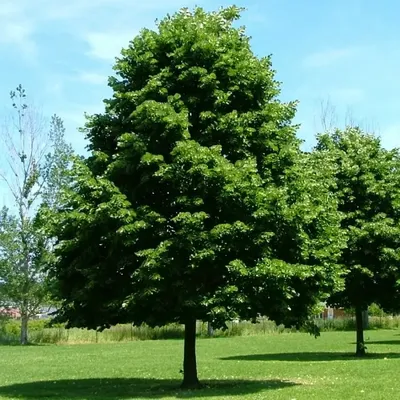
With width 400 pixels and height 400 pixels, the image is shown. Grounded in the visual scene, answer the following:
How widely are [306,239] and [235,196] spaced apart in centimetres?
240

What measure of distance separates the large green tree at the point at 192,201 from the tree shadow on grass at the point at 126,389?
3.87 ft

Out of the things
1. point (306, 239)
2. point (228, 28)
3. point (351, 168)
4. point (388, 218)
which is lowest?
point (306, 239)

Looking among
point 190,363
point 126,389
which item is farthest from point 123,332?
point 190,363

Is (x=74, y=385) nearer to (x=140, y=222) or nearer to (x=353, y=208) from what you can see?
(x=140, y=222)

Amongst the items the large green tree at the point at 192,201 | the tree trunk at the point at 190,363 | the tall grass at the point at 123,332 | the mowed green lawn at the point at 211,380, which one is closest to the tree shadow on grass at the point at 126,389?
the mowed green lawn at the point at 211,380

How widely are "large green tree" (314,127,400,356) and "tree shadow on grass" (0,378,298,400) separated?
400 inches

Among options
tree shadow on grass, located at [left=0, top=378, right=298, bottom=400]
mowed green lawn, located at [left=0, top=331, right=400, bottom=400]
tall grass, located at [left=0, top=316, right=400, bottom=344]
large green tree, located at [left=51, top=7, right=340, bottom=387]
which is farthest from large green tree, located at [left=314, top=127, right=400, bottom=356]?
tall grass, located at [left=0, top=316, right=400, bottom=344]

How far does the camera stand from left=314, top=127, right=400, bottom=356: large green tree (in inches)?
1134

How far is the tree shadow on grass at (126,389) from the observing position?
17625mm

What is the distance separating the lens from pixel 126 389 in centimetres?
1975

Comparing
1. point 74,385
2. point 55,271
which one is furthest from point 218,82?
point 74,385

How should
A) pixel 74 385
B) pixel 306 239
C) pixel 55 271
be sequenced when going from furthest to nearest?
pixel 74 385 → pixel 55 271 → pixel 306 239

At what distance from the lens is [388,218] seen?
29219 millimetres

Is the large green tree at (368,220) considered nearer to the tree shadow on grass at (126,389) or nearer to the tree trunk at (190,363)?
the tree shadow on grass at (126,389)
